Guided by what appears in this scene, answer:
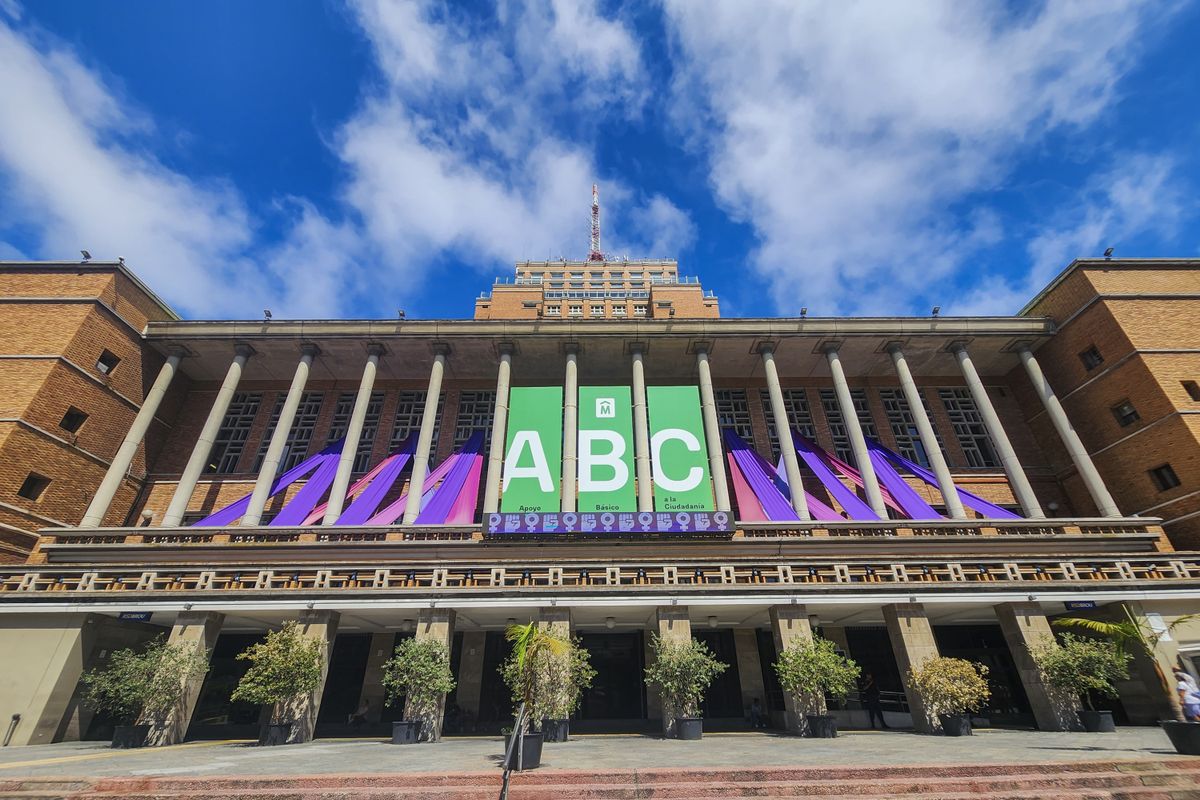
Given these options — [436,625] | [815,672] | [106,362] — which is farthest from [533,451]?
[106,362]

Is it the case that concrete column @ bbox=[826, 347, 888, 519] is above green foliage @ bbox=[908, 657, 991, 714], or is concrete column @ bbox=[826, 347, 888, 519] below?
above

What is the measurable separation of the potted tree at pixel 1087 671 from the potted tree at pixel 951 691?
81.3 inches

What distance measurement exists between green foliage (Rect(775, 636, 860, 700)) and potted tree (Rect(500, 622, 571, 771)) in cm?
660

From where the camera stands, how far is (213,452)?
3145cm

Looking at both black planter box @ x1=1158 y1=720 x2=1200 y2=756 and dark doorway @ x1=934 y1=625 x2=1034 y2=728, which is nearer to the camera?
black planter box @ x1=1158 y1=720 x2=1200 y2=756

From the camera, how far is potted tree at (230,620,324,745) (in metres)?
15.5

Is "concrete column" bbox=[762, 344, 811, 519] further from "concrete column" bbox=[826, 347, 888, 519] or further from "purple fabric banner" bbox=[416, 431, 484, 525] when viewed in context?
"purple fabric banner" bbox=[416, 431, 484, 525]

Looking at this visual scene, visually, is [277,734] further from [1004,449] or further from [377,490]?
[1004,449]

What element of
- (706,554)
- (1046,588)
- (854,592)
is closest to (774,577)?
(854,592)

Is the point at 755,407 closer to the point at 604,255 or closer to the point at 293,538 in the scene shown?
the point at 293,538

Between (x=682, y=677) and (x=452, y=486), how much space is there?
48.1ft

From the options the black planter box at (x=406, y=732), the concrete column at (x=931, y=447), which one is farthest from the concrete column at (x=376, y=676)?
the concrete column at (x=931, y=447)

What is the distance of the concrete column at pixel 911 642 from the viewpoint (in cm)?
1630

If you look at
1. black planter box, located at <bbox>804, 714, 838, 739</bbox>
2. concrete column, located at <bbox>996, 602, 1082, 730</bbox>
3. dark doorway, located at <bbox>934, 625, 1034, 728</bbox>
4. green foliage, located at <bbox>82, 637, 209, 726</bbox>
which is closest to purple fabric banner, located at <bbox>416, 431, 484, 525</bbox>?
green foliage, located at <bbox>82, 637, 209, 726</bbox>
